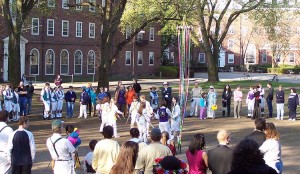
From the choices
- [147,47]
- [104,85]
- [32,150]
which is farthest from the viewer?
[147,47]

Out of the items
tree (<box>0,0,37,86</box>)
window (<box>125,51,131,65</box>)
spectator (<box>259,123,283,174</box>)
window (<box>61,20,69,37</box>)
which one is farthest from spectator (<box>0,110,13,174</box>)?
window (<box>125,51,131,65</box>)

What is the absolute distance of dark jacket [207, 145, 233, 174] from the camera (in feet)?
22.9

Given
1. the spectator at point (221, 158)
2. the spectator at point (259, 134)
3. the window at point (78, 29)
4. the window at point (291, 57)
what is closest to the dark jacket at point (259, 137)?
the spectator at point (259, 134)

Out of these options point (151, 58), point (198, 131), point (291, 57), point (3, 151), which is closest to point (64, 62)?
point (151, 58)

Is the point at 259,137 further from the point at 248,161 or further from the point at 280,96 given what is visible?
Result: the point at 280,96

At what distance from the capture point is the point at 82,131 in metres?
19.5

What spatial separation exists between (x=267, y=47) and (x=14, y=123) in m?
69.9

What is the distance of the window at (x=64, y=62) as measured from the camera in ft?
175

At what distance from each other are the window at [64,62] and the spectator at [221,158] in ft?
156

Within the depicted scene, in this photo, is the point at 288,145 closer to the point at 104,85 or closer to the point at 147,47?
the point at 104,85

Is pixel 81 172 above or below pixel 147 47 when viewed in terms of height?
below

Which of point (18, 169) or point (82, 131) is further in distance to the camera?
point (82, 131)

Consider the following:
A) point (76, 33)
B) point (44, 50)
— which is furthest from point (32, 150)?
point (76, 33)

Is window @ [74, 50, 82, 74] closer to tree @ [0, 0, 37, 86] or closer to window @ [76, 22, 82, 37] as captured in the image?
window @ [76, 22, 82, 37]
